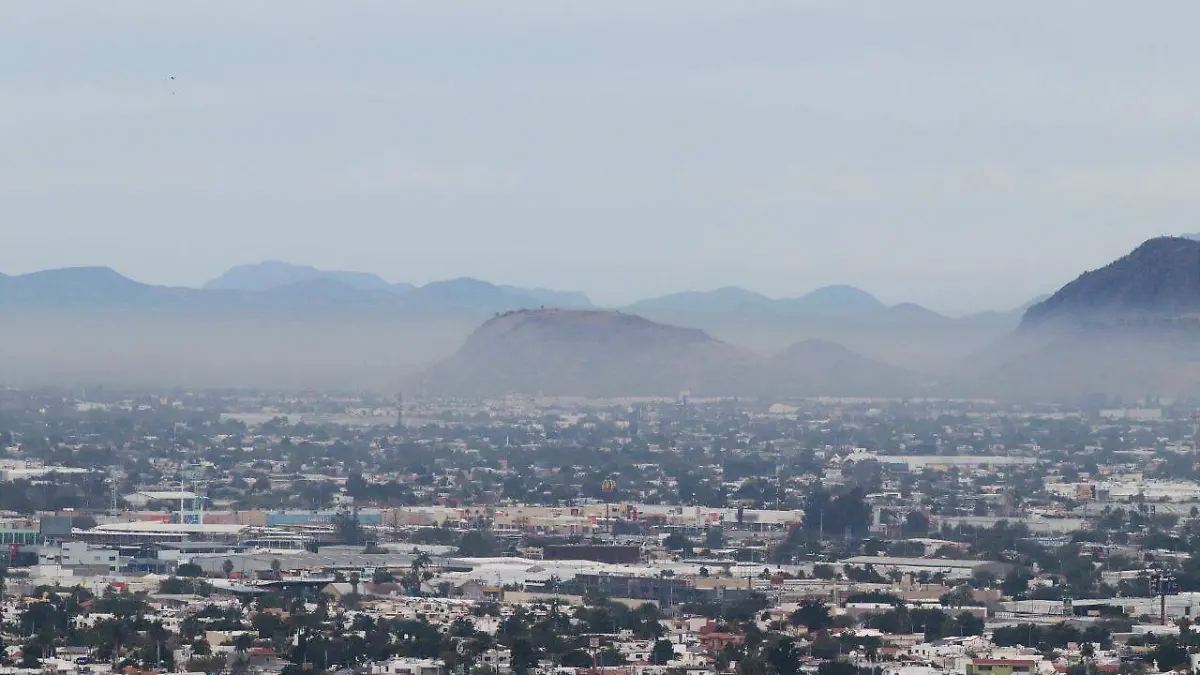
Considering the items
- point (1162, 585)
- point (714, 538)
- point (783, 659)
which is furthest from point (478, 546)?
point (783, 659)

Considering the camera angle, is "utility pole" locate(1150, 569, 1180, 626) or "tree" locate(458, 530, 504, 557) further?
"tree" locate(458, 530, 504, 557)

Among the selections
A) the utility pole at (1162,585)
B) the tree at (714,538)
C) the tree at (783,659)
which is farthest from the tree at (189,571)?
the tree at (783,659)

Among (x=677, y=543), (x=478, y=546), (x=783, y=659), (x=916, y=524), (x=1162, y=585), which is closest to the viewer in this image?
(x=783, y=659)

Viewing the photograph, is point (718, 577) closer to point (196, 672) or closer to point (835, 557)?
point (835, 557)

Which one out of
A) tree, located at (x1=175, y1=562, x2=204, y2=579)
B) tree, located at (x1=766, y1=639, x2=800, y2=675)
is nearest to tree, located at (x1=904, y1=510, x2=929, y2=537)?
tree, located at (x1=175, y1=562, x2=204, y2=579)

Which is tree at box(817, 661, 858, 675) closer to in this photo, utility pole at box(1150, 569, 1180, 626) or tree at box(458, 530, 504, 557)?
utility pole at box(1150, 569, 1180, 626)

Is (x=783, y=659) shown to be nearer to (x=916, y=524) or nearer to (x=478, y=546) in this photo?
(x=478, y=546)

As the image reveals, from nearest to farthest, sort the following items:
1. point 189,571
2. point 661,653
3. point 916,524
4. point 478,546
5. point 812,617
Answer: point 661,653
point 812,617
point 189,571
point 478,546
point 916,524

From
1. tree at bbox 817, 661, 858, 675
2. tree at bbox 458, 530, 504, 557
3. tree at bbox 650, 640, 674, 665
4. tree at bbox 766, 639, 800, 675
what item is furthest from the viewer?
tree at bbox 458, 530, 504, 557

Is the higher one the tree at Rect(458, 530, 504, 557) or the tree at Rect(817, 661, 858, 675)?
the tree at Rect(458, 530, 504, 557)

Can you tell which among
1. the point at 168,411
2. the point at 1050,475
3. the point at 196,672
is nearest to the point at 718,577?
the point at 196,672
